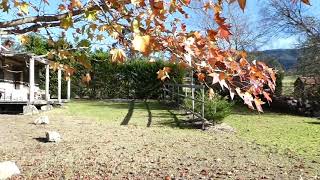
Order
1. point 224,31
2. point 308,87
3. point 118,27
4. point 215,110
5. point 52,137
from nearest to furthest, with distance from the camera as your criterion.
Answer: point 224,31
point 118,27
point 52,137
point 215,110
point 308,87

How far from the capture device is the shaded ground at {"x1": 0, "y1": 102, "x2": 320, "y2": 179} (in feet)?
23.1

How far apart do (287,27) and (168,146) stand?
16.5m

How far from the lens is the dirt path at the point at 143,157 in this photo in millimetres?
7027

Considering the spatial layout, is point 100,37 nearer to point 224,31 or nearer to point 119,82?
point 224,31

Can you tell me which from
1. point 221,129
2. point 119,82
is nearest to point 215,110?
point 221,129

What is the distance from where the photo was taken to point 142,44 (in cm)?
230

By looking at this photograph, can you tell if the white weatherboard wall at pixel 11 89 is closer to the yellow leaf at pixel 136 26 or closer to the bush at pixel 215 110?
the bush at pixel 215 110

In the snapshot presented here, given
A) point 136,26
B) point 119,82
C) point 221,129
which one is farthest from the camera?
point 119,82

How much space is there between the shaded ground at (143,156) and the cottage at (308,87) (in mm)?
12936

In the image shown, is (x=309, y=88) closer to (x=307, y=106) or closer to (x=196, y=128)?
(x=307, y=106)

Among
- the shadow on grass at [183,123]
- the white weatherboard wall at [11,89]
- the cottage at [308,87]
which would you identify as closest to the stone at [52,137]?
the shadow on grass at [183,123]

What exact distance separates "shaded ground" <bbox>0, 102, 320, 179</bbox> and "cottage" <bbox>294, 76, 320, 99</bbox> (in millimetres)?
12936

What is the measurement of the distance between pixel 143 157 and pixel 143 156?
94mm

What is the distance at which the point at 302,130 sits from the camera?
45.2 feet
